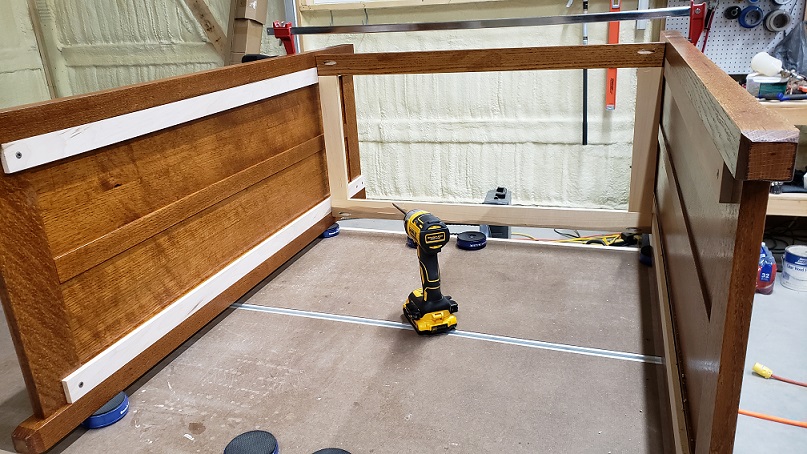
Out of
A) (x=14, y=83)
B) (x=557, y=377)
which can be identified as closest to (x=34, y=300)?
(x=557, y=377)

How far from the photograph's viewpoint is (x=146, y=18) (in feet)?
12.3

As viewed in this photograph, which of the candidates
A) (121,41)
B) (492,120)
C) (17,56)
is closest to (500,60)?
(492,120)

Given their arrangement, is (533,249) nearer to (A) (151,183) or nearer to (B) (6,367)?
(A) (151,183)

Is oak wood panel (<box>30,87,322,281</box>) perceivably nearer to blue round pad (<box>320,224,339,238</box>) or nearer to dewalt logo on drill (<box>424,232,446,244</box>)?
blue round pad (<box>320,224,339,238</box>)

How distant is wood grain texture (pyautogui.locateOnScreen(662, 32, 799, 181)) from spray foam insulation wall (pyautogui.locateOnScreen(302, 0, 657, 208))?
94.4 inches

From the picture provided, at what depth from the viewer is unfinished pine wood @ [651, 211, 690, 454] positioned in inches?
30.9

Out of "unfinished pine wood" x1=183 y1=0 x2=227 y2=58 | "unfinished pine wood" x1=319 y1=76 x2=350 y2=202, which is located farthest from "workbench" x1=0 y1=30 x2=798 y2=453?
"unfinished pine wood" x1=183 y1=0 x2=227 y2=58

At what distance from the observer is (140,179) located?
105 centimetres

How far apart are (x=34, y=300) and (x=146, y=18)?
11.4ft

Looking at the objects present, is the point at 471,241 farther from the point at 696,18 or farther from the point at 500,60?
the point at 696,18

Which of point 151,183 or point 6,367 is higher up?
point 151,183

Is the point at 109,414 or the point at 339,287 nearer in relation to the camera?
the point at 109,414

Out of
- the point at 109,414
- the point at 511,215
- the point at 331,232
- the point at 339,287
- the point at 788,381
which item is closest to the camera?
the point at 109,414

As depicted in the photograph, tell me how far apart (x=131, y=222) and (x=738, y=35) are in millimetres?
2748
